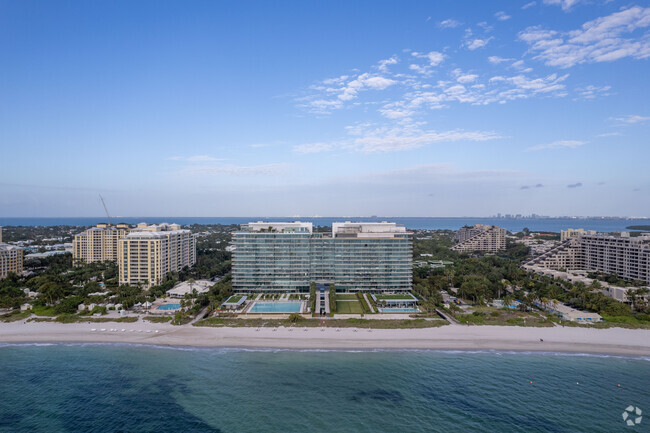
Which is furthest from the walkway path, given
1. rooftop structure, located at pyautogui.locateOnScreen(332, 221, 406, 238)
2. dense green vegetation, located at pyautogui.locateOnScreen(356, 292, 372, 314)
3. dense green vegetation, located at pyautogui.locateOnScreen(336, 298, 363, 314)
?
rooftop structure, located at pyautogui.locateOnScreen(332, 221, 406, 238)

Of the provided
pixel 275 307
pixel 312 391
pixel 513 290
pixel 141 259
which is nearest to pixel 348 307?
pixel 275 307

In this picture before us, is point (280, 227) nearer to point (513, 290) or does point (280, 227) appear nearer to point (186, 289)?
point (186, 289)

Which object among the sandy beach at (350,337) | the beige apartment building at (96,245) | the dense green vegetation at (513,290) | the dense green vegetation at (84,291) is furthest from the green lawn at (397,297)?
the beige apartment building at (96,245)

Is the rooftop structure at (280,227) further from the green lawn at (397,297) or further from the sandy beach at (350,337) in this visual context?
the sandy beach at (350,337)

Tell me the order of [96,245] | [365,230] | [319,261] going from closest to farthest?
[319,261], [365,230], [96,245]

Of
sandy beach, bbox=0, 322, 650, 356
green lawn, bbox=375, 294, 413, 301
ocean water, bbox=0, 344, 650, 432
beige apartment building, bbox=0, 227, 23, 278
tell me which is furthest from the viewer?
beige apartment building, bbox=0, 227, 23, 278

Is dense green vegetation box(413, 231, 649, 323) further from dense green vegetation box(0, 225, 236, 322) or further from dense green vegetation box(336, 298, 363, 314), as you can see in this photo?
dense green vegetation box(0, 225, 236, 322)

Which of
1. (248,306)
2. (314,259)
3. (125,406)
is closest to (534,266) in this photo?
(314,259)
